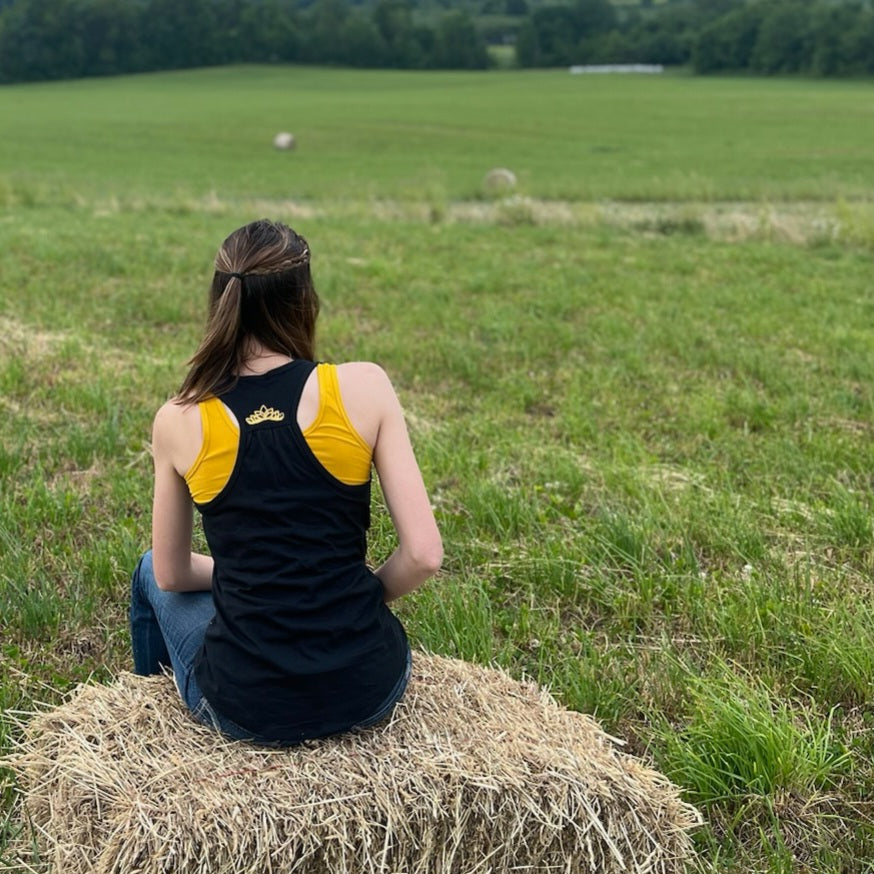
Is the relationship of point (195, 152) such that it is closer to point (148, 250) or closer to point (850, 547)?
point (148, 250)


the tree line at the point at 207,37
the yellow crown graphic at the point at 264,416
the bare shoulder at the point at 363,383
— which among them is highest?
the bare shoulder at the point at 363,383

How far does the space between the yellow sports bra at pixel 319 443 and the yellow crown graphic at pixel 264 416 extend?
1.7 inches

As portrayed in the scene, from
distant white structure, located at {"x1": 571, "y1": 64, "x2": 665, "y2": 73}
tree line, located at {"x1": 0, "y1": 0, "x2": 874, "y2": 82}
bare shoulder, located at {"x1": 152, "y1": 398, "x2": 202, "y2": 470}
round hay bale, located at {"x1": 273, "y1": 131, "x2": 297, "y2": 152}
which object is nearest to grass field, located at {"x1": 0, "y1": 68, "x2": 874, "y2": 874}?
bare shoulder, located at {"x1": 152, "y1": 398, "x2": 202, "y2": 470}

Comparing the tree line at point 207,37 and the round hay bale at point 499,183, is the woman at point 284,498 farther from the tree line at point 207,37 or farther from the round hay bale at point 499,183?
the tree line at point 207,37

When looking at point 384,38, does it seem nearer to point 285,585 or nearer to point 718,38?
point 718,38

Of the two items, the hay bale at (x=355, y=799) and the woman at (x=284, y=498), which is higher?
the woman at (x=284, y=498)

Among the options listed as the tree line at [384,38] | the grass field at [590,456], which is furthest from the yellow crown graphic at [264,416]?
the tree line at [384,38]

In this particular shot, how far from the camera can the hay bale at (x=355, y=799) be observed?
2.24 metres

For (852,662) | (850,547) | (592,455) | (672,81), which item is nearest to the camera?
(852,662)

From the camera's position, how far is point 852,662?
3.29 meters

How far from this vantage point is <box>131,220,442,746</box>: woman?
2.38 m

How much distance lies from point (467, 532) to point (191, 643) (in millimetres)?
1983

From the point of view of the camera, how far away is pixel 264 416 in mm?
2393

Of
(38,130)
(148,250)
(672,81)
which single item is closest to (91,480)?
(148,250)
